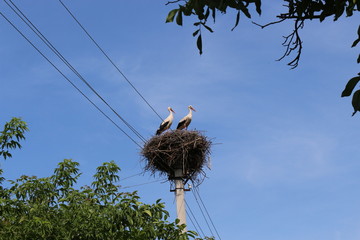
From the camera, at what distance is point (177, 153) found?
17969mm

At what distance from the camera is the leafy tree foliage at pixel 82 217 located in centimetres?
931

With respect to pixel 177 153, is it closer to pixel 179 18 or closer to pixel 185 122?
pixel 185 122

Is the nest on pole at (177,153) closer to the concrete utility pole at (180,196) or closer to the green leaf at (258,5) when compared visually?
the concrete utility pole at (180,196)

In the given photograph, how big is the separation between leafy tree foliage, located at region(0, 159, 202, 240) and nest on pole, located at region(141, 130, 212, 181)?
742cm

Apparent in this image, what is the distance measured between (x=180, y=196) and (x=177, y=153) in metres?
1.33

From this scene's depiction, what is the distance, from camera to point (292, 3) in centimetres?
433

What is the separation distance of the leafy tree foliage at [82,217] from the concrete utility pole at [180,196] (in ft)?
21.5

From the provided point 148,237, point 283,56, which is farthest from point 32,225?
point 283,56

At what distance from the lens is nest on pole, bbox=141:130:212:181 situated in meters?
18.0

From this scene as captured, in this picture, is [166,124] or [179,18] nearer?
[179,18]

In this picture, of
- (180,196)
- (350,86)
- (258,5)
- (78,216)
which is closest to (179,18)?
(258,5)

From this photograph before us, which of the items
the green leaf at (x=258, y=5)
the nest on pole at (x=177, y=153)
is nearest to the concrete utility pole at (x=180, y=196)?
the nest on pole at (x=177, y=153)

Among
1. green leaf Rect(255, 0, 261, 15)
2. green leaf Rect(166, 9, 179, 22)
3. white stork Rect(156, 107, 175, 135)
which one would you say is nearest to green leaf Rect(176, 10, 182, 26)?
green leaf Rect(166, 9, 179, 22)

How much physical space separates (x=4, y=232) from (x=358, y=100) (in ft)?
24.7
